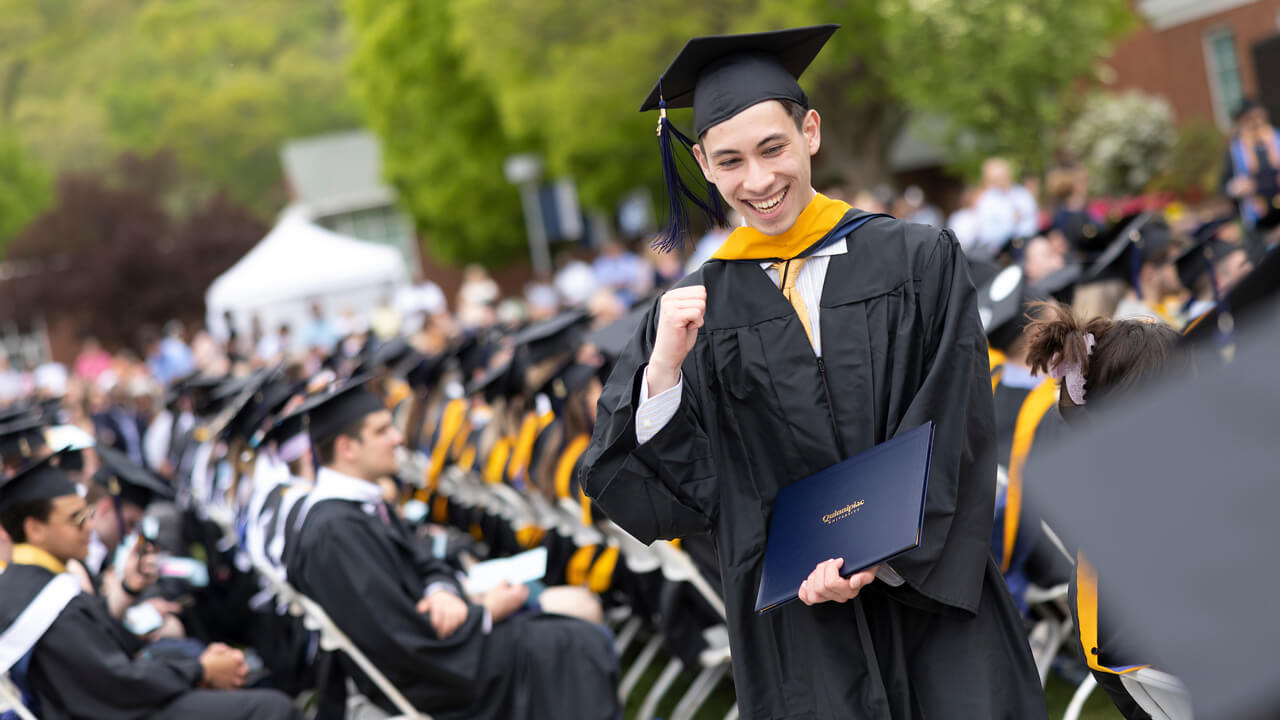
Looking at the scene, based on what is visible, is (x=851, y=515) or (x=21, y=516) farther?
(x=21, y=516)

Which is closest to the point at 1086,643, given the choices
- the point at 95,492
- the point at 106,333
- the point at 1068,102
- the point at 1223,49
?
the point at 95,492

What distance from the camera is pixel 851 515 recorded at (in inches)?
83.9

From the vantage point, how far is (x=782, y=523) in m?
2.29

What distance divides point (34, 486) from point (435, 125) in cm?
2798

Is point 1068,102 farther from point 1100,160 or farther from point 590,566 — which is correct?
point 590,566

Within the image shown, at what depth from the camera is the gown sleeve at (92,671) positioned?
373 centimetres

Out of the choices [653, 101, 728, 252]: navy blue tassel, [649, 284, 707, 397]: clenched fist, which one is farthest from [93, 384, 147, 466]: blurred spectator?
[649, 284, 707, 397]: clenched fist

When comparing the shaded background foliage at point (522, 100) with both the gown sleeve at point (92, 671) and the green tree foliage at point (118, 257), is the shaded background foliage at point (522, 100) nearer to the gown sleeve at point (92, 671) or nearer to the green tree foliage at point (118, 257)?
the green tree foliage at point (118, 257)

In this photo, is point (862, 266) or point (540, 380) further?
point (540, 380)

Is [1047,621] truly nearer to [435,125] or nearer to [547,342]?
[547,342]

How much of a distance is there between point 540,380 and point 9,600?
319cm

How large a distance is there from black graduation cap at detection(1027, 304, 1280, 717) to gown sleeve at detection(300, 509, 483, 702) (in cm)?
303

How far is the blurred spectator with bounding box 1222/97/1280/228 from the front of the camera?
9.47 meters

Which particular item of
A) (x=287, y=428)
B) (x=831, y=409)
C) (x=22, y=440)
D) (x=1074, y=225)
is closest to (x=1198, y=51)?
(x=1074, y=225)
